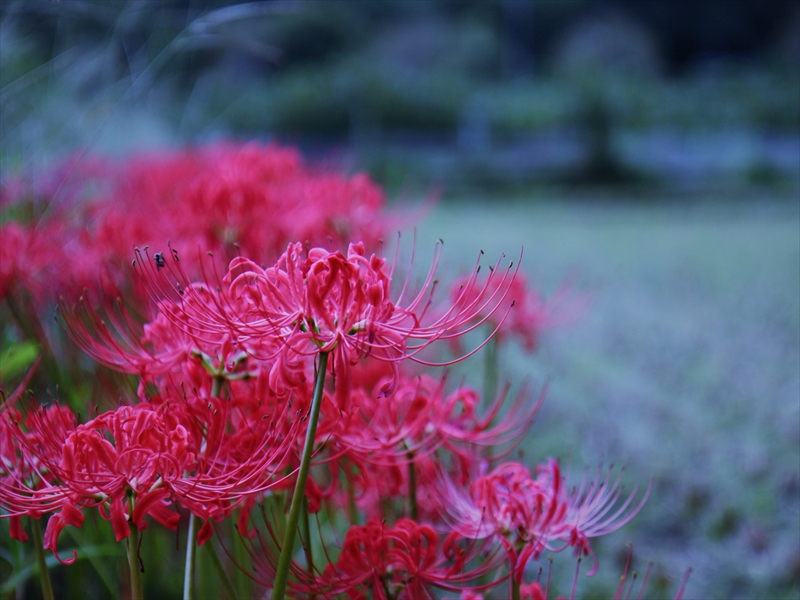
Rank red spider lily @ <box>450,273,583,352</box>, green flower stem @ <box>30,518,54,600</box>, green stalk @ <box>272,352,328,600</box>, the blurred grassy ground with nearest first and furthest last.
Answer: green stalk @ <box>272,352,328,600</box>, green flower stem @ <box>30,518,54,600</box>, red spider lily @ <box>450,273,583,352</box>, the blurred grassy ground

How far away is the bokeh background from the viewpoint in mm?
1444

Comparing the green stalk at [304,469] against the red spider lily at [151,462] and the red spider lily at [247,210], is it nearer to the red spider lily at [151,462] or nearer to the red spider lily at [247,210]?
the red spider lily at [151,462]

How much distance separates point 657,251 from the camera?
15.3ft

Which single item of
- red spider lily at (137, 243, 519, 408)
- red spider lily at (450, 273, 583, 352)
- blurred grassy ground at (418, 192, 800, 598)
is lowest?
blurred grassy ground at (418, 192, 800, 598)

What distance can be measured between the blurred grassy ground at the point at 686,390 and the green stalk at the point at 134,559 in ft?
1.34

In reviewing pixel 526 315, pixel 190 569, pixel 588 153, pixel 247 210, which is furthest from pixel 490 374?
pixel 588 153

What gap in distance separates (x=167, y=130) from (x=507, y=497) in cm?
313

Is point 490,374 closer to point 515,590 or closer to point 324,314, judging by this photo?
point 515,590

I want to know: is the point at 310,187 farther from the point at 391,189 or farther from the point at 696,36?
the point at 696,36

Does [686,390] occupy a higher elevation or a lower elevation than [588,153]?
lower

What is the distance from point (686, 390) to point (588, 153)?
661 centimetres

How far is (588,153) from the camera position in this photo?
839 centimetres

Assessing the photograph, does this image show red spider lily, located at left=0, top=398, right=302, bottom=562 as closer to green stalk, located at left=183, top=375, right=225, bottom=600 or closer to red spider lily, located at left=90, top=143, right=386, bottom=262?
green stalk, located at left=183, top=375, right=225, bottom=600

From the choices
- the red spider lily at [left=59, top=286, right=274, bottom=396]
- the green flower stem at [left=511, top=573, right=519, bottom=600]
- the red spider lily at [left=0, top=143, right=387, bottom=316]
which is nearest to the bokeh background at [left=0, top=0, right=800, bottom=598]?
the red spider lily at [left=0, top=143, right=387, bottom=316]
